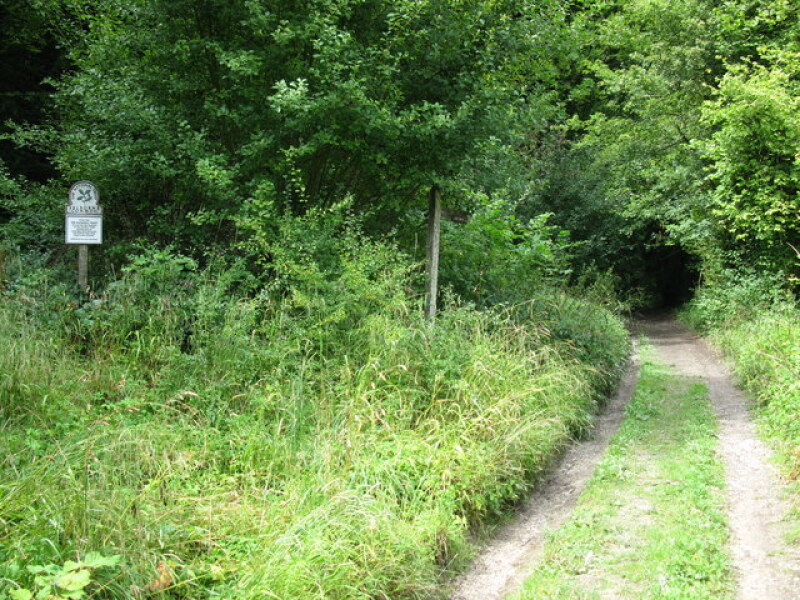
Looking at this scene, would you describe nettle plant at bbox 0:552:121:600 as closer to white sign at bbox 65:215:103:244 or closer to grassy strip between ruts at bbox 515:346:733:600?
grassy strip between ruts at bbox 515:346:733:600

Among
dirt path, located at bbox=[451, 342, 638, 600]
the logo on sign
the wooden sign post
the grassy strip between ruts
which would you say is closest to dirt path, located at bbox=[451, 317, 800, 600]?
dirt path, located at bbox=[451, 342, 638, 600]

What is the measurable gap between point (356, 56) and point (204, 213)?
2545 mm

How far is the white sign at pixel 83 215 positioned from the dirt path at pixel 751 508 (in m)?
6.61

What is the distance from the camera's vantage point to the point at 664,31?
17.7 m

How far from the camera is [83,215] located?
23.5 feet

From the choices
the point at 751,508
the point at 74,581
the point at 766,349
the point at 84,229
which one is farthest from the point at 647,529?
the point at 766,349

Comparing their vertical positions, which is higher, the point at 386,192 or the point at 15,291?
the point at 386,192

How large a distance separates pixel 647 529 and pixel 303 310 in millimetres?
3850

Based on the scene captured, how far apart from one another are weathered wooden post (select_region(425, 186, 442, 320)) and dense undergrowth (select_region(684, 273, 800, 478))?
4054 mm

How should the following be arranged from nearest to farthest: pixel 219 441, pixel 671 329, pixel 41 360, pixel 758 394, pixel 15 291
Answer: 1. pixel 219 441
2. pixel 41 360
3. pixel 15 291
4. pixel 758 394
5. pixel 671 329

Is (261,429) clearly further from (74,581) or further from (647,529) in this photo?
(647,529)

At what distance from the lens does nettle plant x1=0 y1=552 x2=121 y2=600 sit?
282cm

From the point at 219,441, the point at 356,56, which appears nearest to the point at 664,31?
the point at 356,56

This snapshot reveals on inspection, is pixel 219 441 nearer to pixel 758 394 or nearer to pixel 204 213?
pixel 204 213
